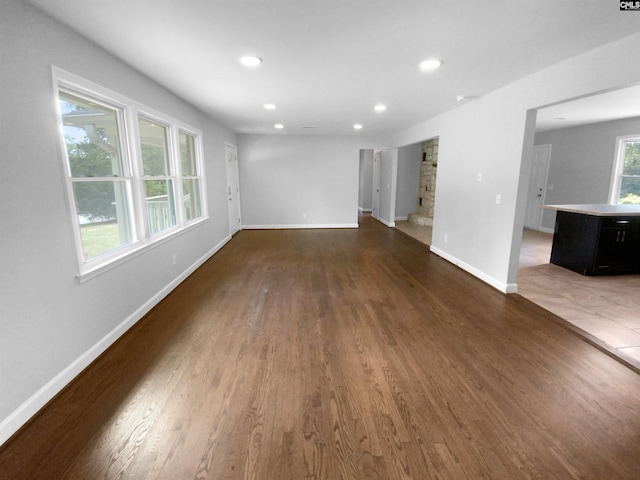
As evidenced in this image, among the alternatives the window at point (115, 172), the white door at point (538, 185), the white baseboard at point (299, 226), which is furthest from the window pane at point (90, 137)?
the white door at point (538, 185)

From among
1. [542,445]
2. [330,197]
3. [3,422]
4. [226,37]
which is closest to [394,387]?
[542,445]

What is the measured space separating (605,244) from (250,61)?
498cm

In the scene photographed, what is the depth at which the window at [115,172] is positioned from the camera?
2.24m

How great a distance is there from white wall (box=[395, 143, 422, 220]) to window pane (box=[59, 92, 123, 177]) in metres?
7.86

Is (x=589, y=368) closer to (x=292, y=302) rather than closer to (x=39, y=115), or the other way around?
(x=292, y=302)

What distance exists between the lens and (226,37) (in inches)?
88.3

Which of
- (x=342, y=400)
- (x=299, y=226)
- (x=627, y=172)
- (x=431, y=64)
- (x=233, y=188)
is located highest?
(x=431, y=64)

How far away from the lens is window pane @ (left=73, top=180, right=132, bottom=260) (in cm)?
236

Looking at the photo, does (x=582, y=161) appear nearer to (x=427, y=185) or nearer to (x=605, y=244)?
(x=427, y=185)

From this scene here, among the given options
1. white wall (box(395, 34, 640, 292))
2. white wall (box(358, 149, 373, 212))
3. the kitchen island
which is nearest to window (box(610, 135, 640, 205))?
the kitchen island

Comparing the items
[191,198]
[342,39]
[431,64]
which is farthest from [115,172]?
[431,64]

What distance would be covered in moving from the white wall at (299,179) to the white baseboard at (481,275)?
3.33 m

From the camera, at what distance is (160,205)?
3.71 metres

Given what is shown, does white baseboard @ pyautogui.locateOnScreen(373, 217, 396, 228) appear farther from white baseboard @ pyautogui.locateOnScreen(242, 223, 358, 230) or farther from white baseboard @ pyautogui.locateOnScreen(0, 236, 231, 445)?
white baseboard @ pyautogui.locateOnScreen(0, 236, 231, 445)
